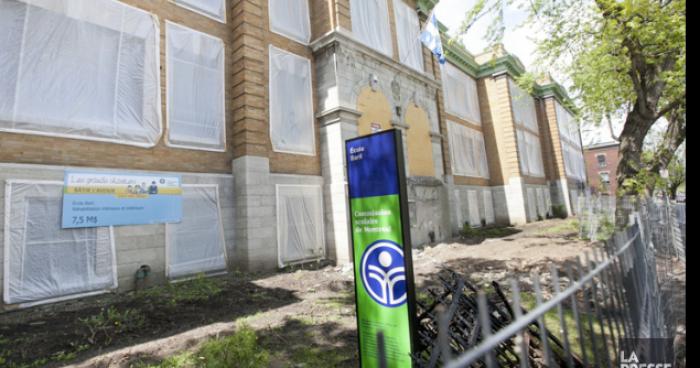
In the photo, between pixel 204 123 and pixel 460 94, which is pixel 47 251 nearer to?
pixel 204 123

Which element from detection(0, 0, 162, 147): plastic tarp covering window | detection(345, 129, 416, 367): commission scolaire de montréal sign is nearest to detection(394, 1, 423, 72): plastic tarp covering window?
detection(0, 0, 162, 147): plastic tarp covering window

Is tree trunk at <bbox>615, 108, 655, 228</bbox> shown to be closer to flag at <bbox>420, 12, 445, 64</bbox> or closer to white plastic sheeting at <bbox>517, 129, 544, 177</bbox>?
flag at <bbox>420, 12, 445, 64</bbox>

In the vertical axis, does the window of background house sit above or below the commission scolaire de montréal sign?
above

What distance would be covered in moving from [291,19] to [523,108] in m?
24.6

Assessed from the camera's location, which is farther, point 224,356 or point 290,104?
point 290,104

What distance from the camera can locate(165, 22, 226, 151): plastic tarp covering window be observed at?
9.30 m

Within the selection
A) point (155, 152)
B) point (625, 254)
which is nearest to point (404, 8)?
point (155, 152)

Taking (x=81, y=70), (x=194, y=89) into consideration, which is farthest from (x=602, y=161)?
(x=81, y=70)

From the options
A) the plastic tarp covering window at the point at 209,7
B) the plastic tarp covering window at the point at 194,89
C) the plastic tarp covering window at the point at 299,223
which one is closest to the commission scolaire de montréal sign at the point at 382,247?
the plastic tarp covering window at the point at 299,223

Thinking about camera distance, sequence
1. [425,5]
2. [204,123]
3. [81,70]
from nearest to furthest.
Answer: [81,70]
[204,123]
[425,5]

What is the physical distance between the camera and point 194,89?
32.0 feet

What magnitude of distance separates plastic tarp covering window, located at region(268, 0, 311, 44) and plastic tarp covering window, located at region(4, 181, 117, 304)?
8.44 m

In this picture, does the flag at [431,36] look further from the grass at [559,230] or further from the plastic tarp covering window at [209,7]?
the grass at [559,230]
